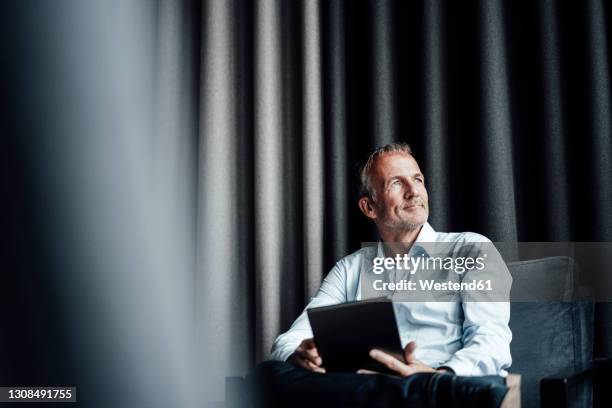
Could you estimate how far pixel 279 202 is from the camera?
2078mm

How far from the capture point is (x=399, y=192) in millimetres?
1769

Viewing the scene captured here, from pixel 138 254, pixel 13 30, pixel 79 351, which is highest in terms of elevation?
pixel 13 30

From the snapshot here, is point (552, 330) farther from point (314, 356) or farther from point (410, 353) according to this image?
point (314, 356)

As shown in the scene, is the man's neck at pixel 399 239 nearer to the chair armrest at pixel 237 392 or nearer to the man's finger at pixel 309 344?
the man's finger at pixel 309 344

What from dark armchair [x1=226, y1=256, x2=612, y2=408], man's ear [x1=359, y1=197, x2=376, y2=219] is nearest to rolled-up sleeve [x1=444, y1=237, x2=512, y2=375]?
dark armchair [x1=226, y1=256, x2=612, y2=408]

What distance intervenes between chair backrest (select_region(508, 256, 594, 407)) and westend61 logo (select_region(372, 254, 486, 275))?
0.15m

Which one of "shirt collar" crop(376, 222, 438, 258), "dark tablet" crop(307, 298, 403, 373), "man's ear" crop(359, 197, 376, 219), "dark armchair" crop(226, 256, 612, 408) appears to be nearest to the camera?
"dark tablet" crop(307, 298, 403, 373)

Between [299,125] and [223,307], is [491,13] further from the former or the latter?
[223,307]

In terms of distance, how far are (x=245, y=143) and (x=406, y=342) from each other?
84 centimetres

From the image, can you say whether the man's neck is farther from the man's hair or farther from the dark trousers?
the dark trousers

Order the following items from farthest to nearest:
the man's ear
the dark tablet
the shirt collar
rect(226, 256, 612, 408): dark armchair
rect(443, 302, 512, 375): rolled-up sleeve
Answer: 1. the man's ear
2. the shirt collar
3. rect(226, 256, 612, 408): dark armchair
4. rect(443, 302, 512, 375): rolled-up sleeve
5. the dark tablet

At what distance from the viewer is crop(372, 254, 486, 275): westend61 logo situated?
5.25 feet

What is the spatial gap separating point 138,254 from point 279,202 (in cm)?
50

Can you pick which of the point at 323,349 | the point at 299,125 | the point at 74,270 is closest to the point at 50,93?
the point at 74,270
